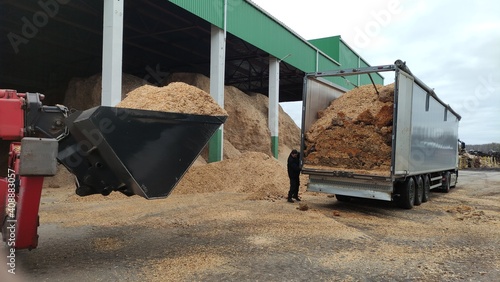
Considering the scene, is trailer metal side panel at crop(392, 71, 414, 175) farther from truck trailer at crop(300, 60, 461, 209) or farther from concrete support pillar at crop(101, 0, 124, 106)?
concrete support pillar at crop(101, 0, 124, 106)

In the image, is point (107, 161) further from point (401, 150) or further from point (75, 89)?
point (75, 89)

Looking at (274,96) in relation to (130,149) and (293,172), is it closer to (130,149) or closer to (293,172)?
(293,172)

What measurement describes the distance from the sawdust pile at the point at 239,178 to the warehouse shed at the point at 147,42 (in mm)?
3687

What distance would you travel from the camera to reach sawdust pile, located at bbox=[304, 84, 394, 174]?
8.23 m

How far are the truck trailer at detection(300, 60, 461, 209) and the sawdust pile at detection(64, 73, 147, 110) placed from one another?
1066cm

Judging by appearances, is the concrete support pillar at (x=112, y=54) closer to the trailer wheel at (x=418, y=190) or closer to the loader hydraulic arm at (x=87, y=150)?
the loader hydraulic arm at (x=87, y=150)

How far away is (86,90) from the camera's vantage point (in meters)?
17.5

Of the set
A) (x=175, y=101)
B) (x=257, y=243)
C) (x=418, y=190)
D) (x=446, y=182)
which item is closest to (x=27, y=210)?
(x=175, y=101)

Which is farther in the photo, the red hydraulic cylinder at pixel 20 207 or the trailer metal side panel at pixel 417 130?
the trailer metal side panel at pixel 417 130

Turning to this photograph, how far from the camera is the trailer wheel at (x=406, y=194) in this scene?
8.99 metres

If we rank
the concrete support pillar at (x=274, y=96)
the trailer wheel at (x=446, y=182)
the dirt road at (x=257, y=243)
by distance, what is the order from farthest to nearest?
the concrete support pillar at (x=274, y=96), the trailer wheel at (x=446, y=182), the dirt road at (x=257, y=243)

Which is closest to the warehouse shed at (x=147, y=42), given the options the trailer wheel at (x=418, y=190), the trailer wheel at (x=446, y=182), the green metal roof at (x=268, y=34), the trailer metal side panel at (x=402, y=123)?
the green metal roof at (x=268, y=34)

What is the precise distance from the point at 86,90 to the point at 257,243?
14.8 m

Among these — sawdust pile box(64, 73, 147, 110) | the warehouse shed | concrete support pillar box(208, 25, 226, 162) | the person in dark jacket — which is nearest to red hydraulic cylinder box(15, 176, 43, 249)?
the person in dark jacket
